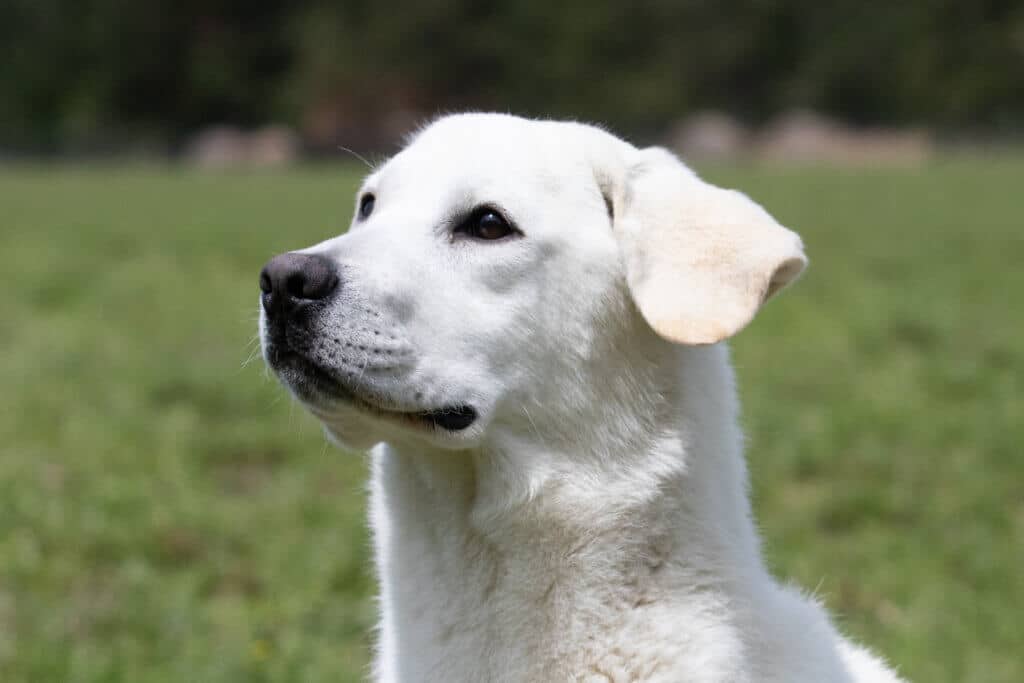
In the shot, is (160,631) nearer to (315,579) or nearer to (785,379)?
(315,579)

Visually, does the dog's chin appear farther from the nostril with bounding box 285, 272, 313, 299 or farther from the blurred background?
the blurred background

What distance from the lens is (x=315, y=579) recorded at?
5.31 m

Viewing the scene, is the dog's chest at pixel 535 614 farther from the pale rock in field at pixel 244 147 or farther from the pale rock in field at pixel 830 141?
the pale rock in field at pixel 244 147

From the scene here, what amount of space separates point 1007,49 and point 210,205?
4455 cm

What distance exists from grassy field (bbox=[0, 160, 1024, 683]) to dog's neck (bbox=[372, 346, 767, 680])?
1.11 meters

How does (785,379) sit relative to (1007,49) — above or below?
above

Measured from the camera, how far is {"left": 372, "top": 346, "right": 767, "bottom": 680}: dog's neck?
2.95 m

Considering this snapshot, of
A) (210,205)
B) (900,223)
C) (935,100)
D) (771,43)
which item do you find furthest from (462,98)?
(900,223)

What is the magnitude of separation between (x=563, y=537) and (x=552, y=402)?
0.31m

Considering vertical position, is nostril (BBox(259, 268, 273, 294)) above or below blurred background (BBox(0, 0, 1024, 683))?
above

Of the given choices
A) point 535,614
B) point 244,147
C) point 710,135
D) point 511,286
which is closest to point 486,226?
point 511,286

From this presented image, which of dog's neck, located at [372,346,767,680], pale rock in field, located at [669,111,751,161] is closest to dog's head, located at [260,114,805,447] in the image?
dog's neck, located at [372,346,767,680]

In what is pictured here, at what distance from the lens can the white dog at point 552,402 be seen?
2861mm

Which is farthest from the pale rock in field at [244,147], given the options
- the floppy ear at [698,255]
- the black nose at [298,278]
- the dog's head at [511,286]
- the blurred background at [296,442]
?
the black nose at [298,278]
